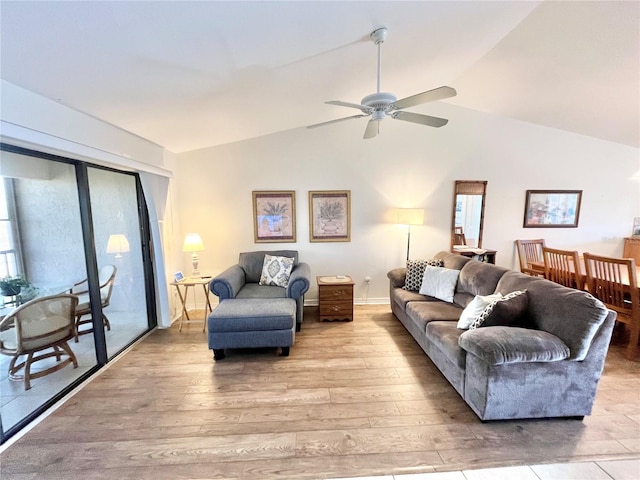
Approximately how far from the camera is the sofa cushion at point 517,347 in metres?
1.77

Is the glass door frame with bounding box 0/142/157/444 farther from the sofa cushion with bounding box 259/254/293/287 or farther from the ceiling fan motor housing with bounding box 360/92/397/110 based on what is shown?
the ceiling fan motor housing with bounding box 360/92/397/110

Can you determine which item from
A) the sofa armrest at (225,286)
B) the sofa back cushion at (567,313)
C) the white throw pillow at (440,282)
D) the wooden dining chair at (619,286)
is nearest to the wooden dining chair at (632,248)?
the wooden dining chair at (619,286)

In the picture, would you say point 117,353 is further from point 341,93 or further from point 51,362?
point 341,93

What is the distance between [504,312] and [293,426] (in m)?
1.77

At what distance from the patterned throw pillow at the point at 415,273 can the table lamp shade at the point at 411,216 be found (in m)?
0.60

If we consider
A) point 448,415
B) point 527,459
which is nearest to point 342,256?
point 448,415

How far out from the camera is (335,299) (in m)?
3.62

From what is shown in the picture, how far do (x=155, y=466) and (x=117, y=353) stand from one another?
1690 mm

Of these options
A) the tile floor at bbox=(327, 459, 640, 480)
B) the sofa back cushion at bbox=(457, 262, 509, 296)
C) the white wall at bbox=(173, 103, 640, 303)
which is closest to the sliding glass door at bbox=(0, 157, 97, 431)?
the white wall at bbox=(173, 103, 640, 303)

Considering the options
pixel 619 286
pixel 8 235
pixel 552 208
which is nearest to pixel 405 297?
pixel 619 286

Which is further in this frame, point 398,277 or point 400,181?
point 400,181

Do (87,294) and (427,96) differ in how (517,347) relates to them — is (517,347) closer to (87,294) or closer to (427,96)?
(427,96)

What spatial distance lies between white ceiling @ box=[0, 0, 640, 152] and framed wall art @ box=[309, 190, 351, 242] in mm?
1115

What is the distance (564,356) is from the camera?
1806mm
